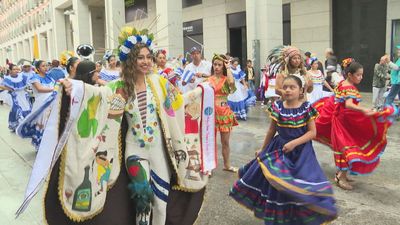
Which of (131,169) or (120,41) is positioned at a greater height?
(120,41)

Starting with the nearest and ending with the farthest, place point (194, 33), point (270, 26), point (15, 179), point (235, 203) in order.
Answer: point (235, 203)
point (15, 179)
point (270, 26)
point (194, 33)

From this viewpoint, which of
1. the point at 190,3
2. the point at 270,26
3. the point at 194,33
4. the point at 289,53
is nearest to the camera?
the point at 289,53

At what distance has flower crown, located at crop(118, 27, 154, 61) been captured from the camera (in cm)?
371

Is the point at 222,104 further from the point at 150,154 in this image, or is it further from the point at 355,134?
the point at 150,154

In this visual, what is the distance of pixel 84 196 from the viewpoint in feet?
10.6

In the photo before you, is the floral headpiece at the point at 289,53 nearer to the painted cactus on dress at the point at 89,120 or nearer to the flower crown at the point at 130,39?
the flower crown at the point at 130,39

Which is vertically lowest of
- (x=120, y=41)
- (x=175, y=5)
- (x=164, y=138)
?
(x=164, y=138)

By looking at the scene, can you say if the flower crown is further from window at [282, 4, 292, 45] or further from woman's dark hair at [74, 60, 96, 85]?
window at [282, 4, 292, 45]

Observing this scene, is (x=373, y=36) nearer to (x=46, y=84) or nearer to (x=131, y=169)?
(x=46, y=84)

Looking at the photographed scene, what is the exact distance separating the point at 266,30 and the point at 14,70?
325 inches

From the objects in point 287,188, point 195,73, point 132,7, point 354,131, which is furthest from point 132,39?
point 132,7

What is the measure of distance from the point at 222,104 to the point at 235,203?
5.58 ft

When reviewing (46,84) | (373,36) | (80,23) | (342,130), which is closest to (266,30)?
(373,36)

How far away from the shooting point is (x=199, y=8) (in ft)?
72.4
